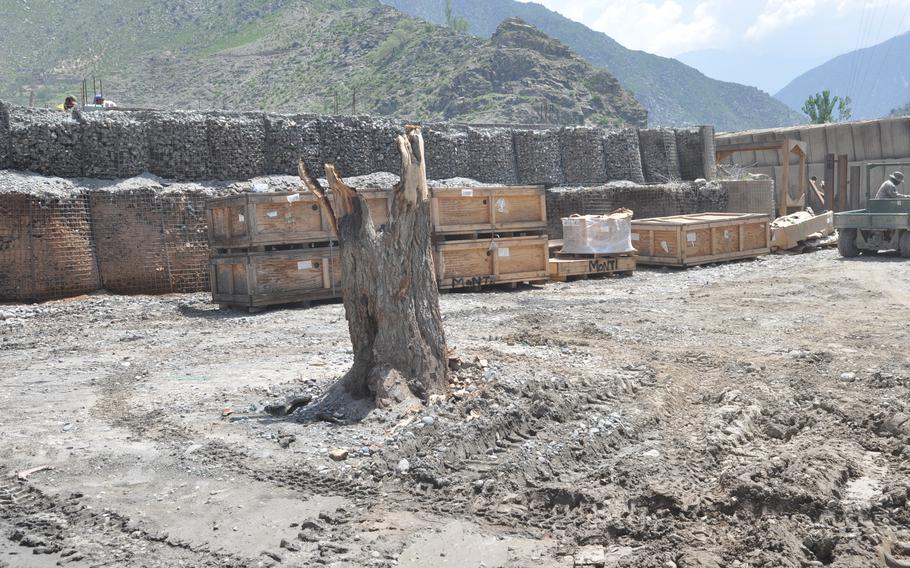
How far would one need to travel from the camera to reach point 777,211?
22938 mm

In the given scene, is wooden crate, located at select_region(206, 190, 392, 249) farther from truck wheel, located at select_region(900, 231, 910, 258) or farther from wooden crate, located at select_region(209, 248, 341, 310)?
truck wheel, located at select_region(900, 231, 910, 258)

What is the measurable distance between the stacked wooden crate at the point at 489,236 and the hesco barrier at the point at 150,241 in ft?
13.8

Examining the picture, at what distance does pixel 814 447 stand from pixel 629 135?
16910mm

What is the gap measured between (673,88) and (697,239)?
17094 centimetres

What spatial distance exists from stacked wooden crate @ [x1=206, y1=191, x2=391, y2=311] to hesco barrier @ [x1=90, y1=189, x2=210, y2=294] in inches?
58.3

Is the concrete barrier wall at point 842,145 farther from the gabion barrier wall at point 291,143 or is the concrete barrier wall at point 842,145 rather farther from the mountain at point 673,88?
the mountain at point 673,88

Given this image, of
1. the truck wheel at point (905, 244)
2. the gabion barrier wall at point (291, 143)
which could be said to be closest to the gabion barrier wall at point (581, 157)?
the gabion barrier wall at point (291, 143)

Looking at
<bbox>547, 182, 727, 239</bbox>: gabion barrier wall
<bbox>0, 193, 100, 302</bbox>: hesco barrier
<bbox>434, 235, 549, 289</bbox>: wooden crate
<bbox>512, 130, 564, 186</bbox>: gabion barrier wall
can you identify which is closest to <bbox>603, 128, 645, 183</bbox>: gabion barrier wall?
<bbox>547, 182, 727, 239</bbox>: gabion barrier wall

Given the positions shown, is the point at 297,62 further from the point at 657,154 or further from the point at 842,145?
the point at 657,154

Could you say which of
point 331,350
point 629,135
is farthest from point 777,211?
point 331,350

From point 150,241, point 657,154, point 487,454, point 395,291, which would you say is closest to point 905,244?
point 657,154

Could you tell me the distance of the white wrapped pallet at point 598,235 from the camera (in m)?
15.3

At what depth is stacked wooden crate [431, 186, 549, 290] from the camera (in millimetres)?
13664

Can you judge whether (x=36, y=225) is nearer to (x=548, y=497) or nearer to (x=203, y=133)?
(x=203, y=133)
